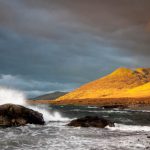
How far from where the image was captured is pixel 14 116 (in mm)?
47312

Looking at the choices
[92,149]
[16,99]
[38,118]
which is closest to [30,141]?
[92,149]

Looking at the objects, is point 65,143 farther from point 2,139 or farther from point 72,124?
point 72,124

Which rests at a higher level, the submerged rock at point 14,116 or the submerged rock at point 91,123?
the submerged rock at point 14,116

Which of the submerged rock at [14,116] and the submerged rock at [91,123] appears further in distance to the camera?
the submerged rock at [91,123]

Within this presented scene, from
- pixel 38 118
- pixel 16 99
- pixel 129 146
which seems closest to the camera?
pixel 129 146

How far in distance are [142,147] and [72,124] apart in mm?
21539

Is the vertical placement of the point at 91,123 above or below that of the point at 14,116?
below

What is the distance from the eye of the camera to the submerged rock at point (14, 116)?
4631 cm

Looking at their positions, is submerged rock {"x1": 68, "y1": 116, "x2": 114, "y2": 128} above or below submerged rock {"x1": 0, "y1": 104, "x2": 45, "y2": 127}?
below

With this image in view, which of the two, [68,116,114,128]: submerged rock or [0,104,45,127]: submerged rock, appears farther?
[68,116,114,128]: submerged rock

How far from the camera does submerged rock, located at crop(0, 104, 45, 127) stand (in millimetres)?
46312

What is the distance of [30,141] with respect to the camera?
30.6 m

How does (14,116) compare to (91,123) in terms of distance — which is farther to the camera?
(91,123)

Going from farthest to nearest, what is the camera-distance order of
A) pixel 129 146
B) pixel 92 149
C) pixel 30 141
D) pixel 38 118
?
pixel 38 118, pixel 30 141, pixel 129 146, pixel 92 149
